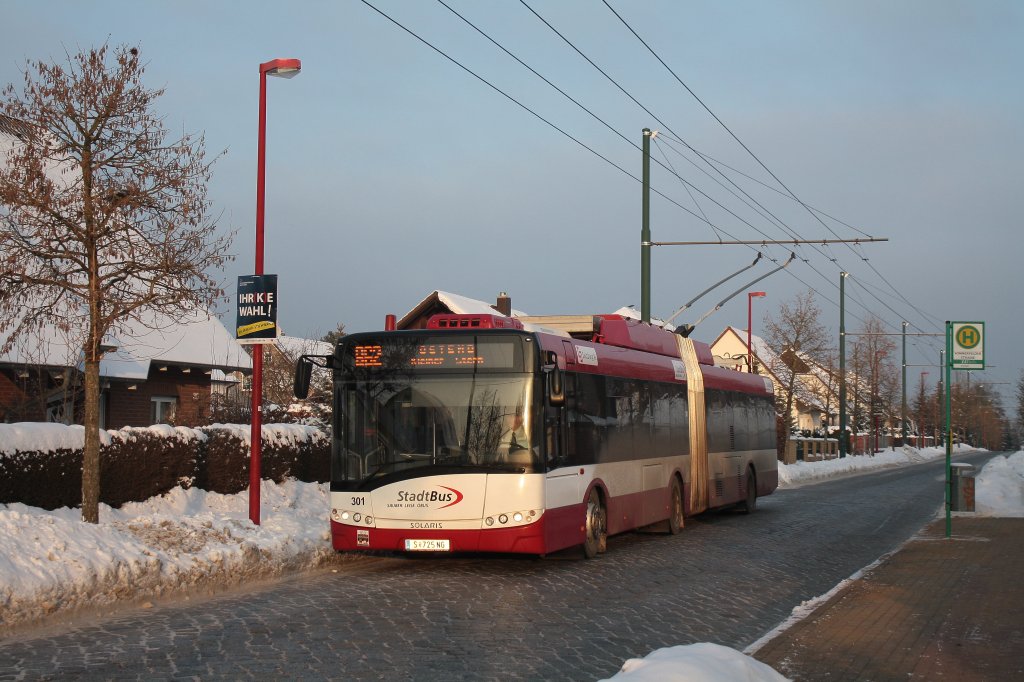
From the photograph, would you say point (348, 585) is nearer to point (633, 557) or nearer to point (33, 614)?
point (33, 614)

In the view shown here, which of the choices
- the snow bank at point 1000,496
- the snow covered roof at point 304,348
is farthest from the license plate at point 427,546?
the snow covered roof at point 304,348

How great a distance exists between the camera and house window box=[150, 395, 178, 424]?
2964cm

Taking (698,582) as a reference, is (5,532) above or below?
above

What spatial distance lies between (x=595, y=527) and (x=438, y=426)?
306 cm

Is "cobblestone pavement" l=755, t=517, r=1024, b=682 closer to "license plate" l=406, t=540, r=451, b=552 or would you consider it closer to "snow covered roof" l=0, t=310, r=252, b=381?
"license plate" l=406, t=540, r=451, b=552

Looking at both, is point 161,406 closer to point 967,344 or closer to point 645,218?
point 645,218

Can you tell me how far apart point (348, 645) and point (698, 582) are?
18.1 feet

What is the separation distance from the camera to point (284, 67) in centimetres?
1503

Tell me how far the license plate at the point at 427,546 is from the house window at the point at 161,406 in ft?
57.6

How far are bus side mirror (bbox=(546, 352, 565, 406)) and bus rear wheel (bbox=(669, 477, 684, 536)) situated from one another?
19.8 feet

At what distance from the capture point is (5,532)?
34.7ft

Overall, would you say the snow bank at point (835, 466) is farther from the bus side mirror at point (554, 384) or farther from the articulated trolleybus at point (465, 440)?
the bus side mirror at point (554, 384)

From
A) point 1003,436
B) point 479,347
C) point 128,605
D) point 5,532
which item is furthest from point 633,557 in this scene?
point 1003,436

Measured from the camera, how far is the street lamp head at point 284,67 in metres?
15.0
